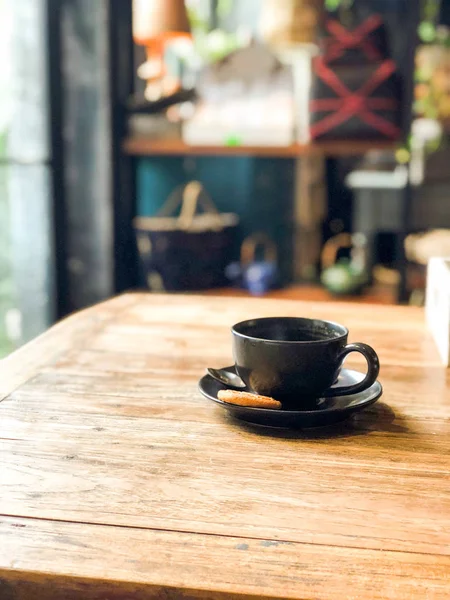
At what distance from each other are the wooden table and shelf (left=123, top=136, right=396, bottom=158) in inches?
69.8

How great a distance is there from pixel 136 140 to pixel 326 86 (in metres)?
0.77

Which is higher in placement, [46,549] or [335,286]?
[46,549]

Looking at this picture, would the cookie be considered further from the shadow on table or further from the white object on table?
the white object on table

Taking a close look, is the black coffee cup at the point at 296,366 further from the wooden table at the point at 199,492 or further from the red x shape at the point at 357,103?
the red x shape at the point at 357,103

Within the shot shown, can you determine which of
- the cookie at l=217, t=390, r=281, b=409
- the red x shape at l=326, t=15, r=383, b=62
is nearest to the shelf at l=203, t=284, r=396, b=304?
the red x shape at l=326, t=15, r=383, b=62

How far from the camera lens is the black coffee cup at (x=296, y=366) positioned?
74 centimetres

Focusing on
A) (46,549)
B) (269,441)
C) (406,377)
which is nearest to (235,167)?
(406,377)

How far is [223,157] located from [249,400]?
2571mm

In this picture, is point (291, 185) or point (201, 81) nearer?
point (201, 81)

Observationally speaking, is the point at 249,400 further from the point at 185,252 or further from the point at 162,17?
the point at 185,252

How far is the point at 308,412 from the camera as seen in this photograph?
0.72 meters

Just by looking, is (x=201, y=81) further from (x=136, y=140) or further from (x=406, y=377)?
(x=406, y=377)

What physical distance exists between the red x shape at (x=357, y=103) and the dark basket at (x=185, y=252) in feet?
1.99

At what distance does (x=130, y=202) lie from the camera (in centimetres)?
309
